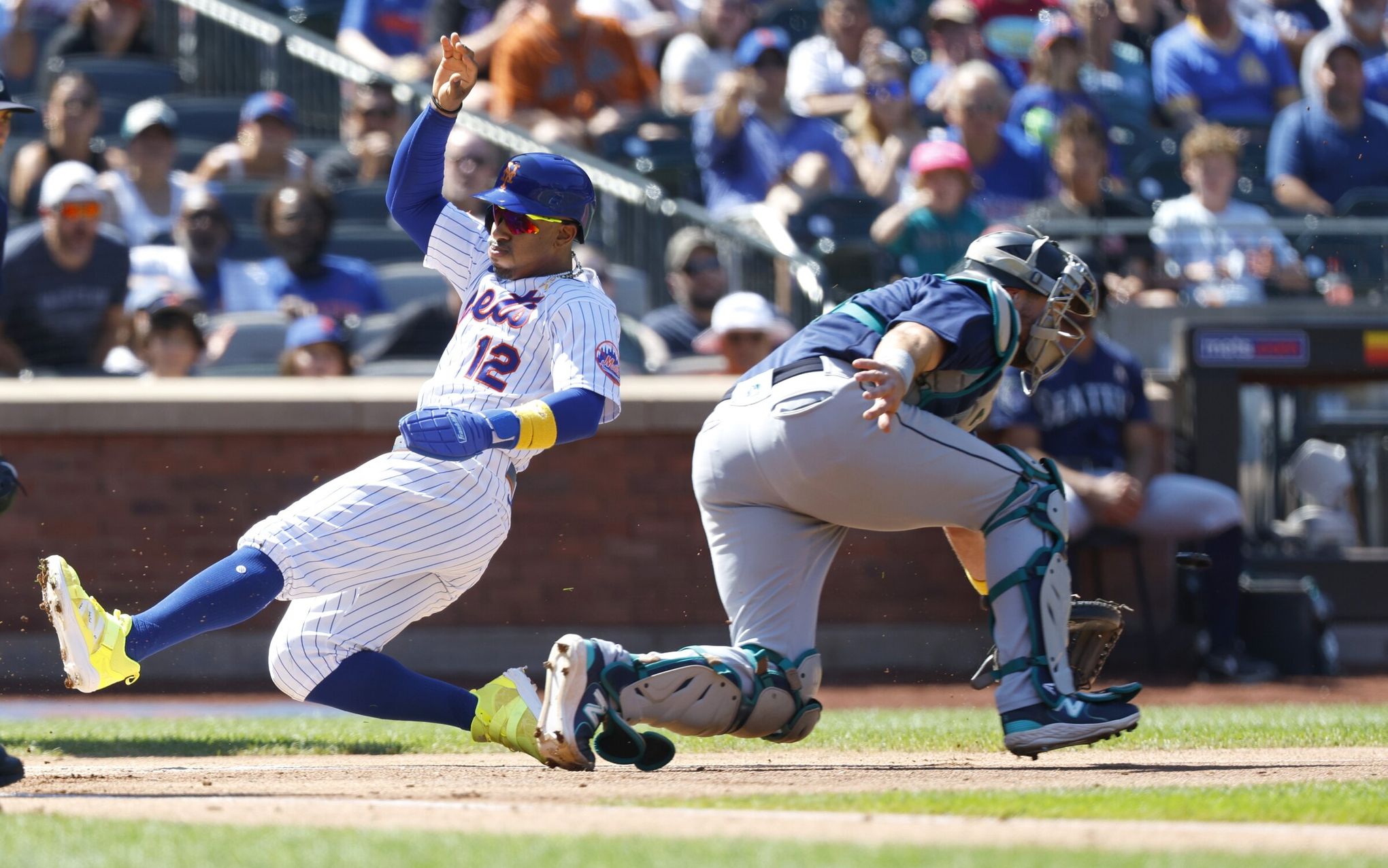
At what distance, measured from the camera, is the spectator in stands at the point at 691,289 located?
31.6 ft

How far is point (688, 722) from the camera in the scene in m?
4.51

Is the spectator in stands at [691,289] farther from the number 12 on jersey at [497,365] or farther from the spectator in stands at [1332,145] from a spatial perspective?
the number 12 on jersey at [497,365]

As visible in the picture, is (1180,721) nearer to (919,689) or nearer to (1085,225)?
(919,689)

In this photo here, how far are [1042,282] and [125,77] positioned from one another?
8335 millimetres

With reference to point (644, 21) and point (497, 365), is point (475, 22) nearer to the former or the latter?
point (644, 21)

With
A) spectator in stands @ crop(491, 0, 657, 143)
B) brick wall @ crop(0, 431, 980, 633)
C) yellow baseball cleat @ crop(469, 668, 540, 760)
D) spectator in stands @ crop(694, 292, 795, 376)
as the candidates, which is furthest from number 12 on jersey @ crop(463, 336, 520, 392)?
spectator in stands @ crop(491, 0, 657, 143)

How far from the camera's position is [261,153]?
10.5 meters

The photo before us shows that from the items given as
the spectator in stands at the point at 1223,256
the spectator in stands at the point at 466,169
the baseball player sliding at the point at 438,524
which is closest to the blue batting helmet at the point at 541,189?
the baseball player sliding at the point at 438,524

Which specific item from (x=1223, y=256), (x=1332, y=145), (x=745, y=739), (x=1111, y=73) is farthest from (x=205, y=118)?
(x=745, y=739)

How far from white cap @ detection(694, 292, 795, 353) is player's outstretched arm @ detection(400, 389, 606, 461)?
4373 millimetres

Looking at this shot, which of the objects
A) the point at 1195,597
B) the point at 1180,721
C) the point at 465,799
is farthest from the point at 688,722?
the point at 1195,597

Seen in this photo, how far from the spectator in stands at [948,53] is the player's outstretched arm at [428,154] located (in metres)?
6.82

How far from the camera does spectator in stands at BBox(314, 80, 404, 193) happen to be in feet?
35.0

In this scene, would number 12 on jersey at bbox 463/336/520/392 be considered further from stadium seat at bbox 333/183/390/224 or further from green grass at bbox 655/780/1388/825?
stadium seat at bbox 333/183/390/224
